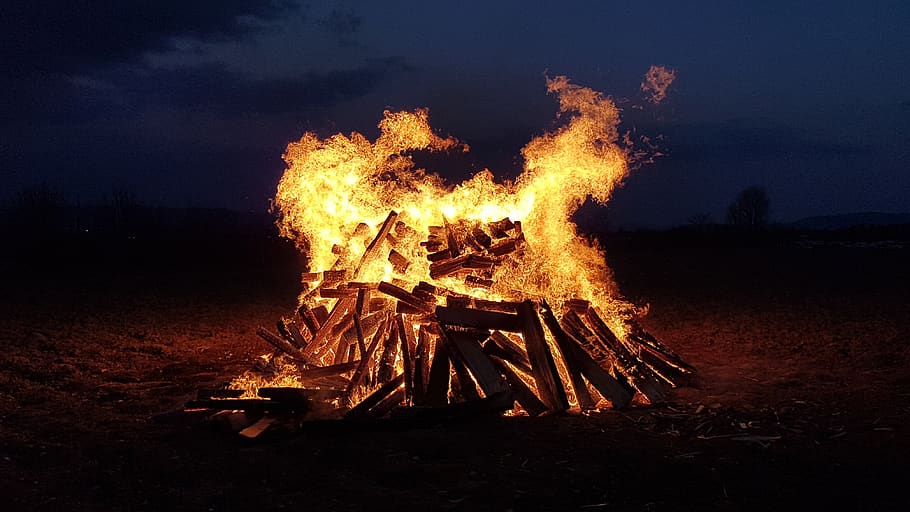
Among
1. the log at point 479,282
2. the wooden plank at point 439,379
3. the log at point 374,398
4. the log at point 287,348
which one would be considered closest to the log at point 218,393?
the log at point 374,398

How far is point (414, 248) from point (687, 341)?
19.7 ft

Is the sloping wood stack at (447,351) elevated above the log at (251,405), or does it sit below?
above

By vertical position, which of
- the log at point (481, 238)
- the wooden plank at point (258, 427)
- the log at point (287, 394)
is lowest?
the wooden plank at point (258, 427)

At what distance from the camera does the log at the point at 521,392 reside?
25.9 feet

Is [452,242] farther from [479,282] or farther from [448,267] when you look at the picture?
[479,282]

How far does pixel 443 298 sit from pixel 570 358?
2.01m

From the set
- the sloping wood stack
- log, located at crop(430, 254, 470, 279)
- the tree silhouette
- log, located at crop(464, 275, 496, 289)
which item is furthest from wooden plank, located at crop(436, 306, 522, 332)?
the tree silhouette

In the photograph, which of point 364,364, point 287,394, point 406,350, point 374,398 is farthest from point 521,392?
point 287,394

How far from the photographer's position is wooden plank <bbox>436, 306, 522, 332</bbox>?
8555 mm

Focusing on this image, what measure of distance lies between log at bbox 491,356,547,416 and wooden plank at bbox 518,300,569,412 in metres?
0.16

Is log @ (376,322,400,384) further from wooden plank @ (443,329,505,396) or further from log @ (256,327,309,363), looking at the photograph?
log @ (256,327,309,363)

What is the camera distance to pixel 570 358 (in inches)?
344

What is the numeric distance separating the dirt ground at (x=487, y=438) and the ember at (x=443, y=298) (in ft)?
1.98

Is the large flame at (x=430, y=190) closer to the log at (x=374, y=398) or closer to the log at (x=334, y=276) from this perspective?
the log at (x=334, y=276)
